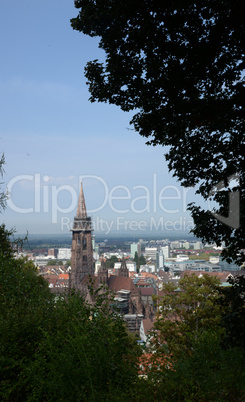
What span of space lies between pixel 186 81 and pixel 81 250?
239ft

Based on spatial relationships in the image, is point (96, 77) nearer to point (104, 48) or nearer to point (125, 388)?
point (104, 48)

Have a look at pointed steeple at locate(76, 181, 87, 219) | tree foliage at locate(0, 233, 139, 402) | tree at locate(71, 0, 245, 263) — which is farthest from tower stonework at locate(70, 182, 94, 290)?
tree at locate(71, 0, 245, 263)

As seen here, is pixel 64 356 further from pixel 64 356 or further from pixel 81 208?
pixel 81 208

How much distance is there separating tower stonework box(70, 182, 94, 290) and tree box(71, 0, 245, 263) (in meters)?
70.0

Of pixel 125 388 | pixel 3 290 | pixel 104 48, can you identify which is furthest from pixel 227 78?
pixel 3 290

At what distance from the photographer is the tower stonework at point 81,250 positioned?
7708 cm

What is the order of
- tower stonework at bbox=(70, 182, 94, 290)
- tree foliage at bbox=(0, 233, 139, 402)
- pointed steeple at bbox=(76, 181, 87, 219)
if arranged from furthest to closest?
pointed steeple at bbox=(76, 181, 87, 219), tower stonework at bbox=(70, 182, 94, 290), tree foliage at bbox=(0, 233, 139, 402)

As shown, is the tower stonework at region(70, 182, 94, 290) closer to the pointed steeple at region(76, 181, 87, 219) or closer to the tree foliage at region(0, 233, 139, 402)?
the pointed steeple at region(76, 181, 87, 219)

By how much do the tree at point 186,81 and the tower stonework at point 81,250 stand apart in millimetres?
70015

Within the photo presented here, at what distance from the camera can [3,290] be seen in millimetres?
10453

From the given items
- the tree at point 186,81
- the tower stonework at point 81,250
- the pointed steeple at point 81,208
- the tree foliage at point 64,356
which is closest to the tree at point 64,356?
→ the tree foliage at point 64,356

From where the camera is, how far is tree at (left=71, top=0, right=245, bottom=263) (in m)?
6.47

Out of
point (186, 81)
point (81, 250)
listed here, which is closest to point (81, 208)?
point (81, 250)

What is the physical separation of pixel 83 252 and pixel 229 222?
72.9m
